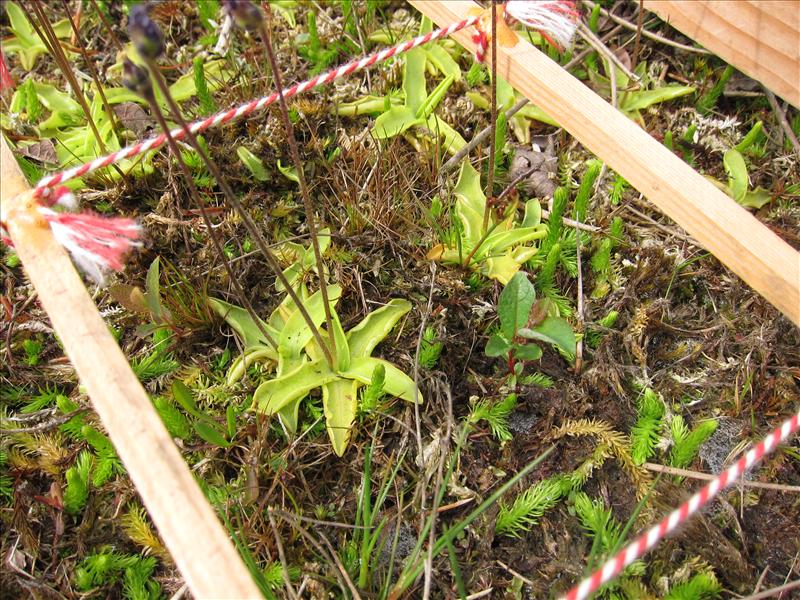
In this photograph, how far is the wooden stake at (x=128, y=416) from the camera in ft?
3.62

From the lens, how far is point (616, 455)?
1.72 meters

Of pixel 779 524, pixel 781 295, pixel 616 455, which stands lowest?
pixel 779 524

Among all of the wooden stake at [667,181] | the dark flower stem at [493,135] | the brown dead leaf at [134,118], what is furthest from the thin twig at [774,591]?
the brown dead leaf at [134,118]

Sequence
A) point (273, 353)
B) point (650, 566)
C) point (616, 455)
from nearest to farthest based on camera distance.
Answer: point (650, 566), point (616, 455), point (273, 353)

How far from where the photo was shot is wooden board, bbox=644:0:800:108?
204 cm

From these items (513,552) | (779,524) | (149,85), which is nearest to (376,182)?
(149,85)

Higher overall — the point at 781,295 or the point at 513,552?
the point at 781,295

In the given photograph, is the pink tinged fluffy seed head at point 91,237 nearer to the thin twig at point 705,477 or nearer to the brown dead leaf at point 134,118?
the brown dead leaf at point 134,118

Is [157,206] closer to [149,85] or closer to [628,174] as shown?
[149,85]

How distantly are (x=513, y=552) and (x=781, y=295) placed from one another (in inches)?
35.2

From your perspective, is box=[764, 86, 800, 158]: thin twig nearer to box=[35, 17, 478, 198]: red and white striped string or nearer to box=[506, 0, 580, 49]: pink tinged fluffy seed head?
box=[506, 0, 580, 49]: pink tinged fluffy seed head

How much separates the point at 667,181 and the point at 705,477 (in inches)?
29.7

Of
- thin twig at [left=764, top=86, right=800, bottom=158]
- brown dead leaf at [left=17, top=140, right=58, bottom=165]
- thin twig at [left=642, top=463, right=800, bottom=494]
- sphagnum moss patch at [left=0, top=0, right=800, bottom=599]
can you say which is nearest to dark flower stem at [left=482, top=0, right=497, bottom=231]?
sphagnum moss patch at [left=0, top=0, right=800, bottom=599]

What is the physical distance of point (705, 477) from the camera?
164 cm
